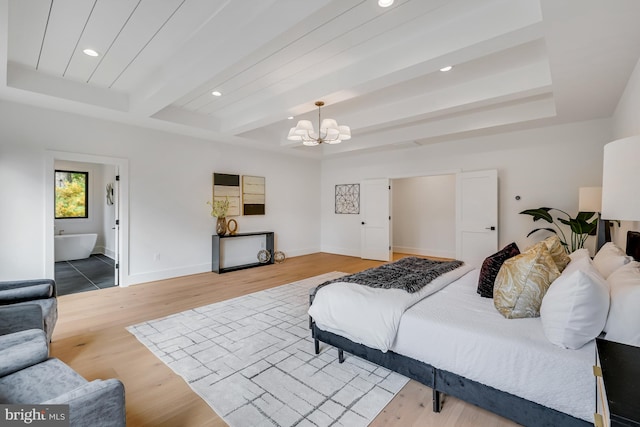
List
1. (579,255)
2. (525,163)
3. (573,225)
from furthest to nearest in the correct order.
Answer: (525,163)
(573,225)
(579,255)

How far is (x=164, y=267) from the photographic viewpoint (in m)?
5.29

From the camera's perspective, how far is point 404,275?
2764 millimetres

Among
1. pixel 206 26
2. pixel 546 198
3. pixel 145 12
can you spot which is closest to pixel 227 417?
pixel 206 26

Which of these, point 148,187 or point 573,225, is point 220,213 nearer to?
A: point 148,187

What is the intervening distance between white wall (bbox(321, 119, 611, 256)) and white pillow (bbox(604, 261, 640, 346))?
4.30 metres

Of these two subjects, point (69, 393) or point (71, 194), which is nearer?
point (69, 393)

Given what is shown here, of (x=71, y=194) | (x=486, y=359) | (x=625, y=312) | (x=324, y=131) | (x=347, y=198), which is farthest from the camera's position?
(x=347, y=198)

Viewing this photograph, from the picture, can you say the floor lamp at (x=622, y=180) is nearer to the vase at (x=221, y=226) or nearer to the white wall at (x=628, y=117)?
the white wall at (x=628, y=117)

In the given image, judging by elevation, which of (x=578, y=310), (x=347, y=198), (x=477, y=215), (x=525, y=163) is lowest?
(x=578, y=310)

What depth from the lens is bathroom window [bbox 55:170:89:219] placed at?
733 cm

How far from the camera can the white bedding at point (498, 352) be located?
4.63 feet

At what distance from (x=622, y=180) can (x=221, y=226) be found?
579 cm

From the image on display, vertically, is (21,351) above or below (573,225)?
below

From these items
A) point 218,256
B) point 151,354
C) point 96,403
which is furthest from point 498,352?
point 218,256
